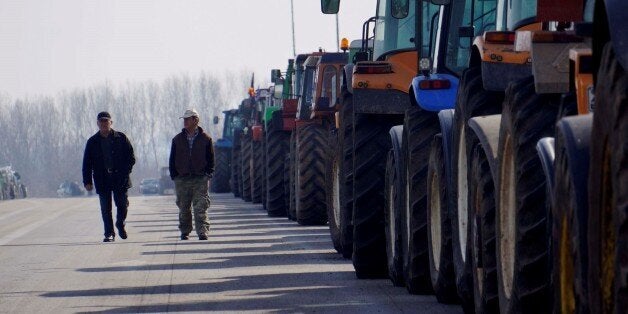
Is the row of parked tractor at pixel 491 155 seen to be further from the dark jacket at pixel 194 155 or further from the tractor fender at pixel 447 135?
the dark jacket at pixel 194 155

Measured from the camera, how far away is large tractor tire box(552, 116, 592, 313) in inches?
222

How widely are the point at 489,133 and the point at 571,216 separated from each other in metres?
2.92

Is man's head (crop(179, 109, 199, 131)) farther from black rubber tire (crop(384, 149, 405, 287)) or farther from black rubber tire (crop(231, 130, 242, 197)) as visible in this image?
black rubber tire (crop(231, 130, 242, 197))

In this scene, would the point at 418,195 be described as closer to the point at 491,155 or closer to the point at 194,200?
the point at 491,155

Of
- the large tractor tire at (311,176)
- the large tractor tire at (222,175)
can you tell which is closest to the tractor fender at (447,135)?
the large tractor tire at (311,176)

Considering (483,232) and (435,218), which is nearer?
(483,232)

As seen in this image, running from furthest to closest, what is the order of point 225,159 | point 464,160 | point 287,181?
point 225,159
point 287,181
point 464,160

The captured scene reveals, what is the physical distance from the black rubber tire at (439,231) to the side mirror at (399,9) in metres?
2.33

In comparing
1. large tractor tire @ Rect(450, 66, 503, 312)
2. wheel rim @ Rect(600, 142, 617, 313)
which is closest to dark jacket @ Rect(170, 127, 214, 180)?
large tractor tire @ Rect(450, 66, 503, 312)

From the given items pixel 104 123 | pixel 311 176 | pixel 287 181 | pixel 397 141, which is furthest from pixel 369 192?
pixel 287 181

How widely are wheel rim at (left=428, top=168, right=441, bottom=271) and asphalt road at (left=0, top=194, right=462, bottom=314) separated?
1.13 feet

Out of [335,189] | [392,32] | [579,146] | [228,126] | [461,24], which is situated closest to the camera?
[579,146]

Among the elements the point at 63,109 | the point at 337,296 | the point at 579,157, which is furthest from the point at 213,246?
the point at 63,109

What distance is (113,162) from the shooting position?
845 inches
